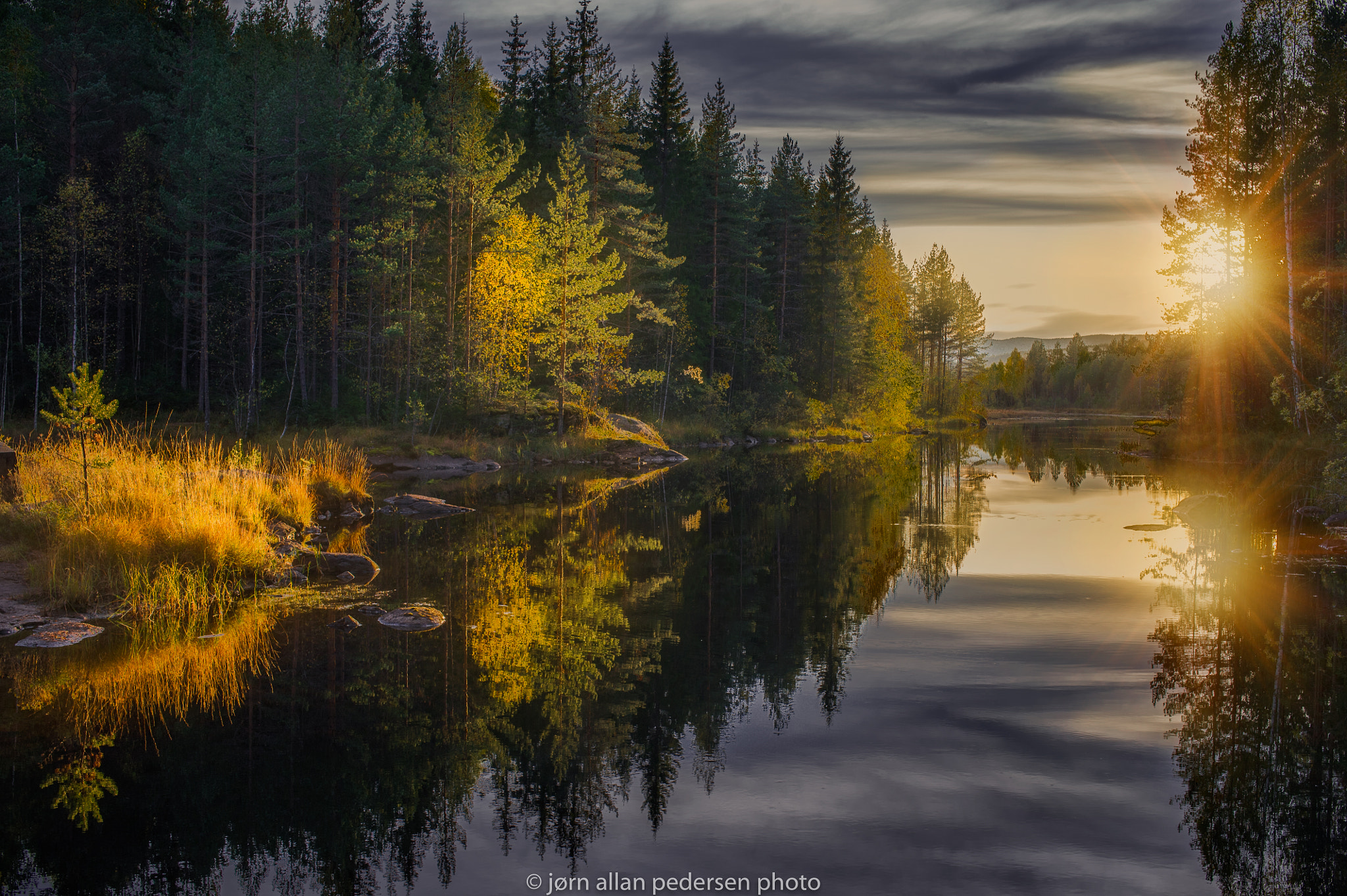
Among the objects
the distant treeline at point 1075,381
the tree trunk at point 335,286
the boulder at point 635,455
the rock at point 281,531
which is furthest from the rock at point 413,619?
the distant treeline at point 1075,381

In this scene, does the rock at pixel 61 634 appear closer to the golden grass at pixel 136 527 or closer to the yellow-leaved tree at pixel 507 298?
the golden grass at pixel 136 527

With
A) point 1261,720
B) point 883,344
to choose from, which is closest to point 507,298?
point 1261,720

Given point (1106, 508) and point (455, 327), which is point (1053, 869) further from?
point (455, 327)

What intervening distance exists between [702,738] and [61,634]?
7.46 m

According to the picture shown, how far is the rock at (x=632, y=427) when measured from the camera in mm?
42938

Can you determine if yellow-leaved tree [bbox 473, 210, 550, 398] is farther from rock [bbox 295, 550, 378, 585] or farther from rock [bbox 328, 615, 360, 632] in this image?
rock [bbox 328, 615, 360, 632]

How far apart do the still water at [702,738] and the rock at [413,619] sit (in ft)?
0.90

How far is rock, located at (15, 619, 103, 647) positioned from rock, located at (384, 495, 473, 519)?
10.5m

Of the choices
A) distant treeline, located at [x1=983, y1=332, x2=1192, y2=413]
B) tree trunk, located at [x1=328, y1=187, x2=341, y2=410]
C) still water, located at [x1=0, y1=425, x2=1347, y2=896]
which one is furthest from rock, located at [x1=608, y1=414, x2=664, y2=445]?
distant treeline, located at [x1=983, y1=332, x2=1192, y2=413]

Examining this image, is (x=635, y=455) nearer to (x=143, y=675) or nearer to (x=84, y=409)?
(x=84, y=409)

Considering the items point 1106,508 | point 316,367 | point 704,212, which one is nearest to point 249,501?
point 1106,508

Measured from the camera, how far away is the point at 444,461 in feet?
Answer: 111

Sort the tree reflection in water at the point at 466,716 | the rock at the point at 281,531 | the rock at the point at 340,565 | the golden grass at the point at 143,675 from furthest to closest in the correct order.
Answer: the rock at the point at 281,531 → the rock at the point at 340,565 → the golden grass at the point at 143,675 → the tree reflection in water at the point at 466,716

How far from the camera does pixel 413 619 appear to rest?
1081 centimetres
